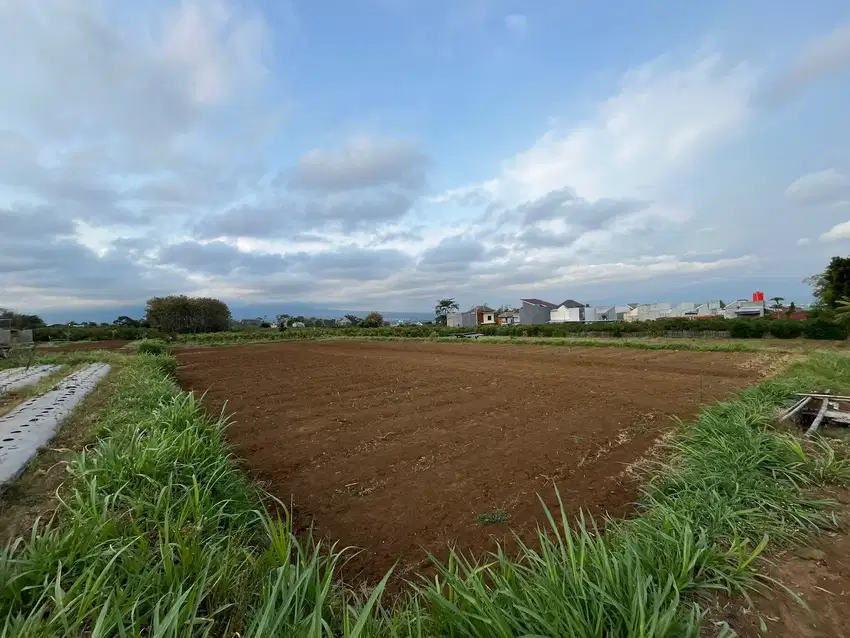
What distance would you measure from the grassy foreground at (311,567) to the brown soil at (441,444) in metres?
0.48

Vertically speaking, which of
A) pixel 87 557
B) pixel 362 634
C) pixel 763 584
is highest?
pixel 87 557

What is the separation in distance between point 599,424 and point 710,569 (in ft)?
12.8

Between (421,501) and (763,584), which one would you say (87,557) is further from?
(763,584)

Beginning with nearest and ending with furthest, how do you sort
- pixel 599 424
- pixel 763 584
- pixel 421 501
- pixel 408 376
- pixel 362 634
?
pixel 362 634 → pixel 763 584 → pixel 421 501 → pixel 599 424 → pixel 408 376

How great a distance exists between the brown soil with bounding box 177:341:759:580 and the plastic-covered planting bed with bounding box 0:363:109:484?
69.8 inches

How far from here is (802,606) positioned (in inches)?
67.9

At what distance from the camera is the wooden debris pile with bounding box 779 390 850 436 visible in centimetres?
483

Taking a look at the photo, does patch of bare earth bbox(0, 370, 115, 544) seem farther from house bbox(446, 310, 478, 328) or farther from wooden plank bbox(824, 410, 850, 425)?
house bbox(446, 310, 478, 328)

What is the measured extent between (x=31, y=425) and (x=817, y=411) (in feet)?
33.2

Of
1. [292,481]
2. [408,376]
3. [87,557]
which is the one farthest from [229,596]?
[408,376]

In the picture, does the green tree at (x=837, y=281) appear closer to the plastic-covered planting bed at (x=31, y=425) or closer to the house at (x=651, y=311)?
the house at (x=651, y=311)

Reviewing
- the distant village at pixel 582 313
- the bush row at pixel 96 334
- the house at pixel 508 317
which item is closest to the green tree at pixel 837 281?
the distant village at pixel 582 313

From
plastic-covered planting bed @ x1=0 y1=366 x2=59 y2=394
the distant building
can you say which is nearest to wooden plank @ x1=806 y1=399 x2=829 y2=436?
plastic-covered planting bed @ x1=0 y1=366 x2=59 y2=394

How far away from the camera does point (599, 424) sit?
558 cm
